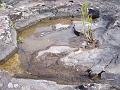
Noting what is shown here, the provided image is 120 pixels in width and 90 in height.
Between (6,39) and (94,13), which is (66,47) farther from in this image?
(94,13)

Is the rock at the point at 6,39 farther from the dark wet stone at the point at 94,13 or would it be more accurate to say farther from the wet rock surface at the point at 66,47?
the dark wet stone at the point at 94,13

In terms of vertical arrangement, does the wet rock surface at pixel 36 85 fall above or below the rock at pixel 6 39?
below

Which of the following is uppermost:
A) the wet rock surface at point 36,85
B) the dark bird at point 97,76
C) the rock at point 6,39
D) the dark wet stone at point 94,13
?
the dark wet stone at point 94,13

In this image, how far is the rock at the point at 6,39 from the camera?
578 centimetres

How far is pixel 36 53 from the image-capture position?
233 inches

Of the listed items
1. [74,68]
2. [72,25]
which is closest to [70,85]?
[74,68]

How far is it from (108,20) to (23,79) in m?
2.74

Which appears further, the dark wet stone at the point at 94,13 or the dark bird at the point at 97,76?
the dark wet stone at the point at 94,13

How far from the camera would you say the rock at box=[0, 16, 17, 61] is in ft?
19.0

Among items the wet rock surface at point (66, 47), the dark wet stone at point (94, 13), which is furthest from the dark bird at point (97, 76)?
the dark wet stone at point (94, 13)

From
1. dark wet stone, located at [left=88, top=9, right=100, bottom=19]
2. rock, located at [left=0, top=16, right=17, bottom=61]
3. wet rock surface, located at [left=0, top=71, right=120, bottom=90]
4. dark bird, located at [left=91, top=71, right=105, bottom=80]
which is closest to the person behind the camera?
wet rock surface, located at [left=0, top=71, right=120, bottom=90]

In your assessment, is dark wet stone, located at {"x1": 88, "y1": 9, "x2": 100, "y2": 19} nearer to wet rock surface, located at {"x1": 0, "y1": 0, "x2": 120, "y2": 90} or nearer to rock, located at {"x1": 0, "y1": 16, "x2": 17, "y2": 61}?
wet rock surface, located at {"x1": 0, "y1": 0, "x2": 120, "y2": 90}

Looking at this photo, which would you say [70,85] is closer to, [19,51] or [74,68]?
[74,68]

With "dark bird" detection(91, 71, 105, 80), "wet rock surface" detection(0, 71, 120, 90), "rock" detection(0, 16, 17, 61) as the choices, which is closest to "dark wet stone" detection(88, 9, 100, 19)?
"rock" detection(0, 16, 17, 61)
